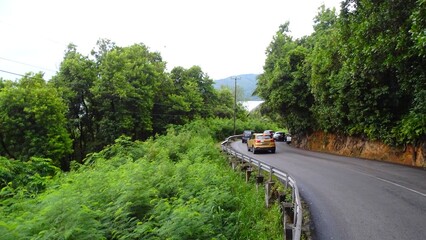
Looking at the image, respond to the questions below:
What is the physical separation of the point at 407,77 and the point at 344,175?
24.2 feet

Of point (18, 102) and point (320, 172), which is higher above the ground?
point (18, 102)

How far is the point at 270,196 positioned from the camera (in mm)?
10844

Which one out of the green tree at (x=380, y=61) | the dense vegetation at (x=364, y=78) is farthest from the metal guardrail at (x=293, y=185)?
the green tree at (x=380, y=61)

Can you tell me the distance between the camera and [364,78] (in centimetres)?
2008

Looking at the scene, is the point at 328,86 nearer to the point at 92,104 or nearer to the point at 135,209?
the point at 135,209

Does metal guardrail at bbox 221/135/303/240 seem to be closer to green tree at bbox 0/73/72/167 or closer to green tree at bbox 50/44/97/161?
green tree at bbox 0/73/72/167

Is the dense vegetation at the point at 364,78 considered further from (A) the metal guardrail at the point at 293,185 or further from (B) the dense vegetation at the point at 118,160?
(B) the dense vegetation at the point at 118,160

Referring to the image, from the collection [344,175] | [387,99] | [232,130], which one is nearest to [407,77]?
[387,99]

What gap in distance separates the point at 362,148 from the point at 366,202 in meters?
16.1

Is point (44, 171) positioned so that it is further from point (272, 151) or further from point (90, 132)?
point (90, 132)

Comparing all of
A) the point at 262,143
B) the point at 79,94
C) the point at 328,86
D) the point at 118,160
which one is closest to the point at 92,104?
the point at 79,94

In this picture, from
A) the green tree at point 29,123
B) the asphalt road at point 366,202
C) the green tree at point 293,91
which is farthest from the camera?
the green tree at point 293,91

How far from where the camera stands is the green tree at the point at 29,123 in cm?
2675

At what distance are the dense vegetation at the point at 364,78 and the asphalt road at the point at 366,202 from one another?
16.0 ft
